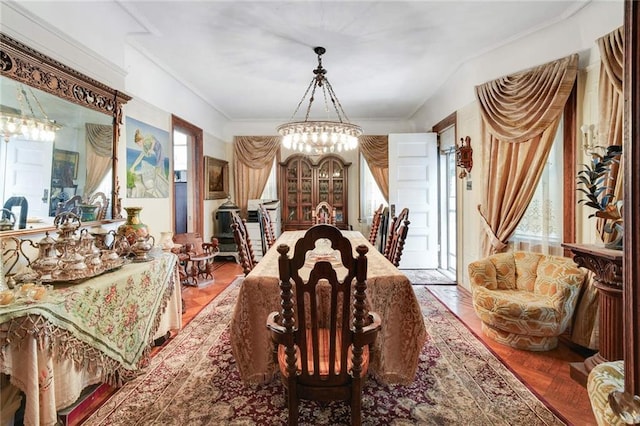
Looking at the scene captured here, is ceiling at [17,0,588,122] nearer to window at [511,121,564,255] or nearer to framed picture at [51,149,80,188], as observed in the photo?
framed picture at [51,149,80,188]

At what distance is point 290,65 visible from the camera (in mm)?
3801

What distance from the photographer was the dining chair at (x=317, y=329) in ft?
4.40

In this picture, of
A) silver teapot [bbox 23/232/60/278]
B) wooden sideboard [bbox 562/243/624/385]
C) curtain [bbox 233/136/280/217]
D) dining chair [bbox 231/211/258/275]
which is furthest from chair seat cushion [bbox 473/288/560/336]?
curtain [bbox 233/136/280/217]

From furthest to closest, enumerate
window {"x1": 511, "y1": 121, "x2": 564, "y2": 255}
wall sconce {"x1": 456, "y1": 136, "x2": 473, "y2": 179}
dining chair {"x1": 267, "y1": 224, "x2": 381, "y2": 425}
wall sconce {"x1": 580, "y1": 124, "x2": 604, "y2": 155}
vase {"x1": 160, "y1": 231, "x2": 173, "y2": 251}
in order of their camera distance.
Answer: wall sconce {"x1": 456, "y1": 136, "x2": 473, "y2": 179}, vase {"x1": 160, "y1": 231, "x2": 173, "y2": 251}, window {"x1": 511, "y1": 121, "x2": 564, "y2": 255}, wall sconce {"x1": 580, "y1": 124, "x2": 604, "y2": 155}, dining chair {"x1": 267, "y1": 224, "x2": 381, "y2": 425}

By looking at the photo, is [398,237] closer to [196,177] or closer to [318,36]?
[318,36]

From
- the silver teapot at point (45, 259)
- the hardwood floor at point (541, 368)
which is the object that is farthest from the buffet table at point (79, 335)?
the hardwood floor at point (541, 368)

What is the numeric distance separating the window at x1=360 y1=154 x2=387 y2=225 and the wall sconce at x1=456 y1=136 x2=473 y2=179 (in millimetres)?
2379

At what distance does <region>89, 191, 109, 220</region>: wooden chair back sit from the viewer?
255 cm

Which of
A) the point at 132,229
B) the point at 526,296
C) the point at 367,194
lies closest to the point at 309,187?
the point at 367,194

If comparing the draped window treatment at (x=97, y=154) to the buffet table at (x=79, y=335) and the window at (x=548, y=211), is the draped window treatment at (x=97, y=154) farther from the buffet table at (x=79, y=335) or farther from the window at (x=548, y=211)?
the window at (x=548, y=211)

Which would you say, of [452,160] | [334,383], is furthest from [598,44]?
[334,383]

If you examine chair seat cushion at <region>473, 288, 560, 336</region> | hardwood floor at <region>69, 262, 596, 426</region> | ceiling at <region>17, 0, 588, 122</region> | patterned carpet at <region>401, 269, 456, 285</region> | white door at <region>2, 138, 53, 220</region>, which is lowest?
hardwood floor at <region>69, 262, 596, 426</region>

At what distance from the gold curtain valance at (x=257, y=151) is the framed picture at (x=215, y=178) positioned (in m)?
0.39

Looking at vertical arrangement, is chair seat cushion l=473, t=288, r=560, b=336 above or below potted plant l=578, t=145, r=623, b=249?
below
